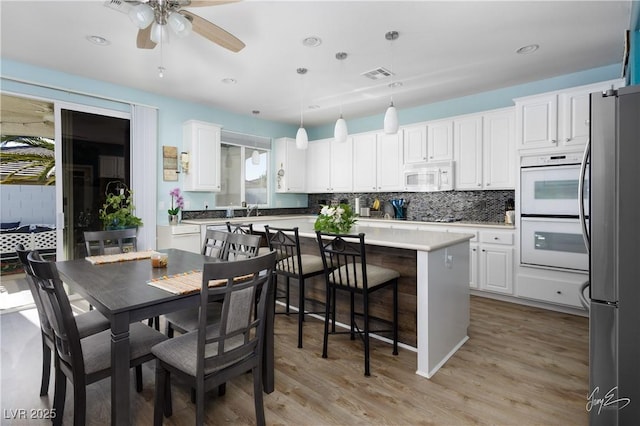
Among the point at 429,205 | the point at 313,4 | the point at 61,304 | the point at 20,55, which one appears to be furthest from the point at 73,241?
the point at 429,205

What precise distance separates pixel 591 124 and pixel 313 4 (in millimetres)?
1989

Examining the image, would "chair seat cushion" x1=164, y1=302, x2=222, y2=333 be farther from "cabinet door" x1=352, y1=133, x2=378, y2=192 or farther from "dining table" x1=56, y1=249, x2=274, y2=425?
"cabinet door" x1=352, y1=133, x2=378, y2=192

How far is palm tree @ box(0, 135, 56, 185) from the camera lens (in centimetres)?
361

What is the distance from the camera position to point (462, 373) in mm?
2367

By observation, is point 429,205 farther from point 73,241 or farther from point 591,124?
point 73,241

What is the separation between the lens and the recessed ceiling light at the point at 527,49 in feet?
10.5

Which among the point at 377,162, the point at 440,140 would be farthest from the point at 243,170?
the point at 440,140

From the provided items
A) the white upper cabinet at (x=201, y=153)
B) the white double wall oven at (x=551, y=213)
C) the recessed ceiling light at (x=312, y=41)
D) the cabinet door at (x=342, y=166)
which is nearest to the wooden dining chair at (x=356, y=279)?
the recessed ceiling light at (x=312, y=41)

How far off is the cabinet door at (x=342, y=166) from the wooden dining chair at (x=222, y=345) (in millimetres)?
4364

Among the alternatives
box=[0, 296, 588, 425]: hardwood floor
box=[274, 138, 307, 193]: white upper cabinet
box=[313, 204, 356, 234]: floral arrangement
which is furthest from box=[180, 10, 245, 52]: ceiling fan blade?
box=[274, 138, 307, 193]: white upper cabinet

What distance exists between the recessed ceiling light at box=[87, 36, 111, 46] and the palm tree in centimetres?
155

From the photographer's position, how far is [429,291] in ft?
7.63

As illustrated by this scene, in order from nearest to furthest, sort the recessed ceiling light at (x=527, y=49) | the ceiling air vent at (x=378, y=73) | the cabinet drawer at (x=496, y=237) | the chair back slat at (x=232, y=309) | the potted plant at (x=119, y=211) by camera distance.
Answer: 1. the chair back slat at (x=232, y=309)
2. the recessed ceiling light at (x=527, y=49)
3. the ceiling air vent at (x=378, y=73)
4. the cabinet drawer at (x=496, y=237)
5. the potted plant at (x=119, y=211)

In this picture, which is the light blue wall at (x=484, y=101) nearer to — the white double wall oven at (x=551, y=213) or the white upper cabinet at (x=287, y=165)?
the white double wall oven at (x=551, y=213)
